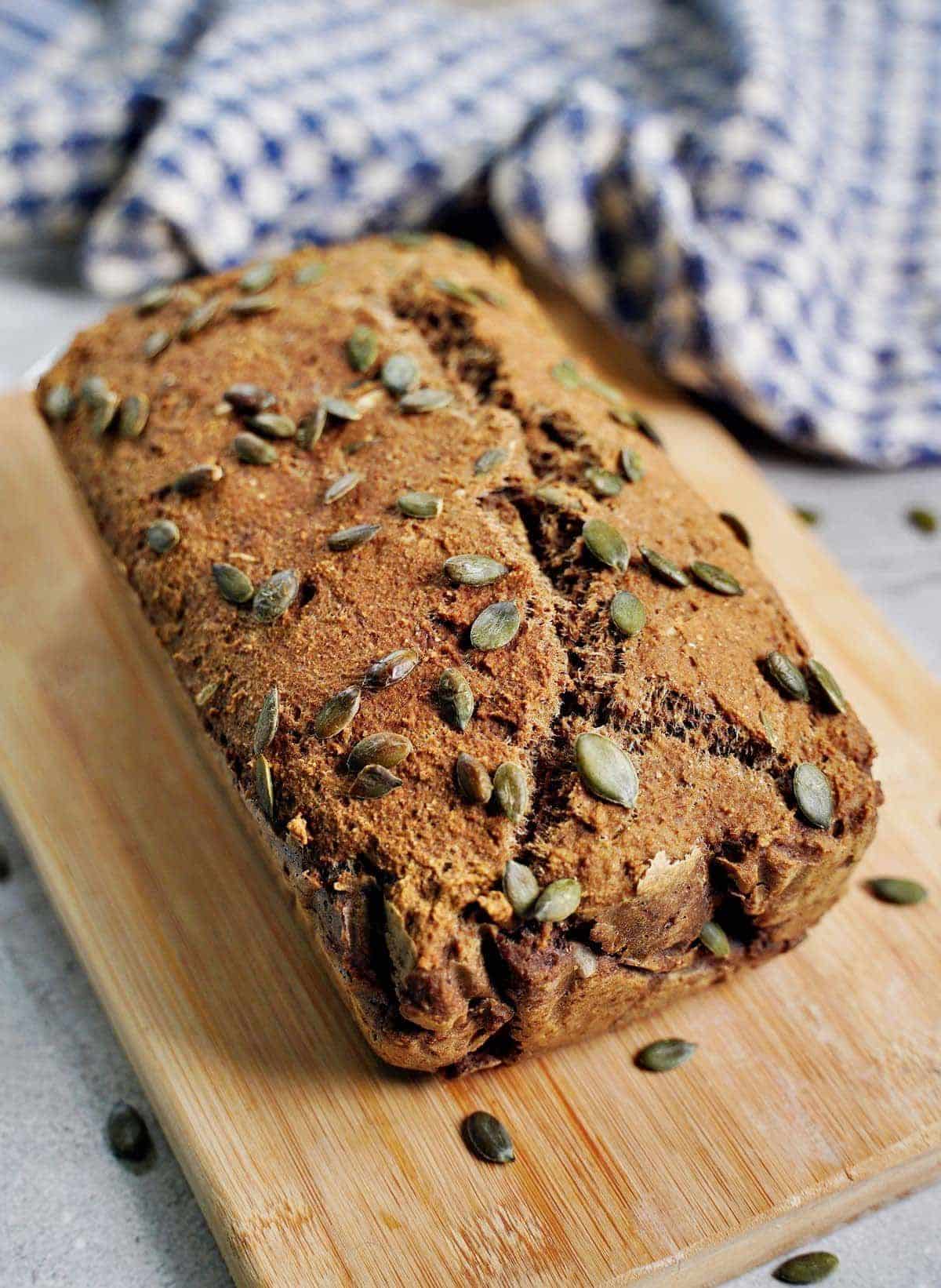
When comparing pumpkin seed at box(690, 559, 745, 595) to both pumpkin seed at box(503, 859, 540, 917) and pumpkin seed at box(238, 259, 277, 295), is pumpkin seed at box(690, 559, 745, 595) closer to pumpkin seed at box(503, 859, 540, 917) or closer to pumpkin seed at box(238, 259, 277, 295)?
pumpkin seed at box(503, 859, 540, 917)

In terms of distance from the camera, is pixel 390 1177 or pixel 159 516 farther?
pixel 159 516

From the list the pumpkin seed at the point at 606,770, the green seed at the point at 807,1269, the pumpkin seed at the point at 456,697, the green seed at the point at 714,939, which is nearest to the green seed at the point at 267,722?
the pumpkin seed at the point at 456,697

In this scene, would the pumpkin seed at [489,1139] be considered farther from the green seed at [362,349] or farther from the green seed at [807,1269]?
the green seed at [362,349]

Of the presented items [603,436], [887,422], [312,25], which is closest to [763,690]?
[603,436]

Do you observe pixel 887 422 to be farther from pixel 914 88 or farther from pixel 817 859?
pixel 817 859

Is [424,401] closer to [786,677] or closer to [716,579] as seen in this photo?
[716,579]
